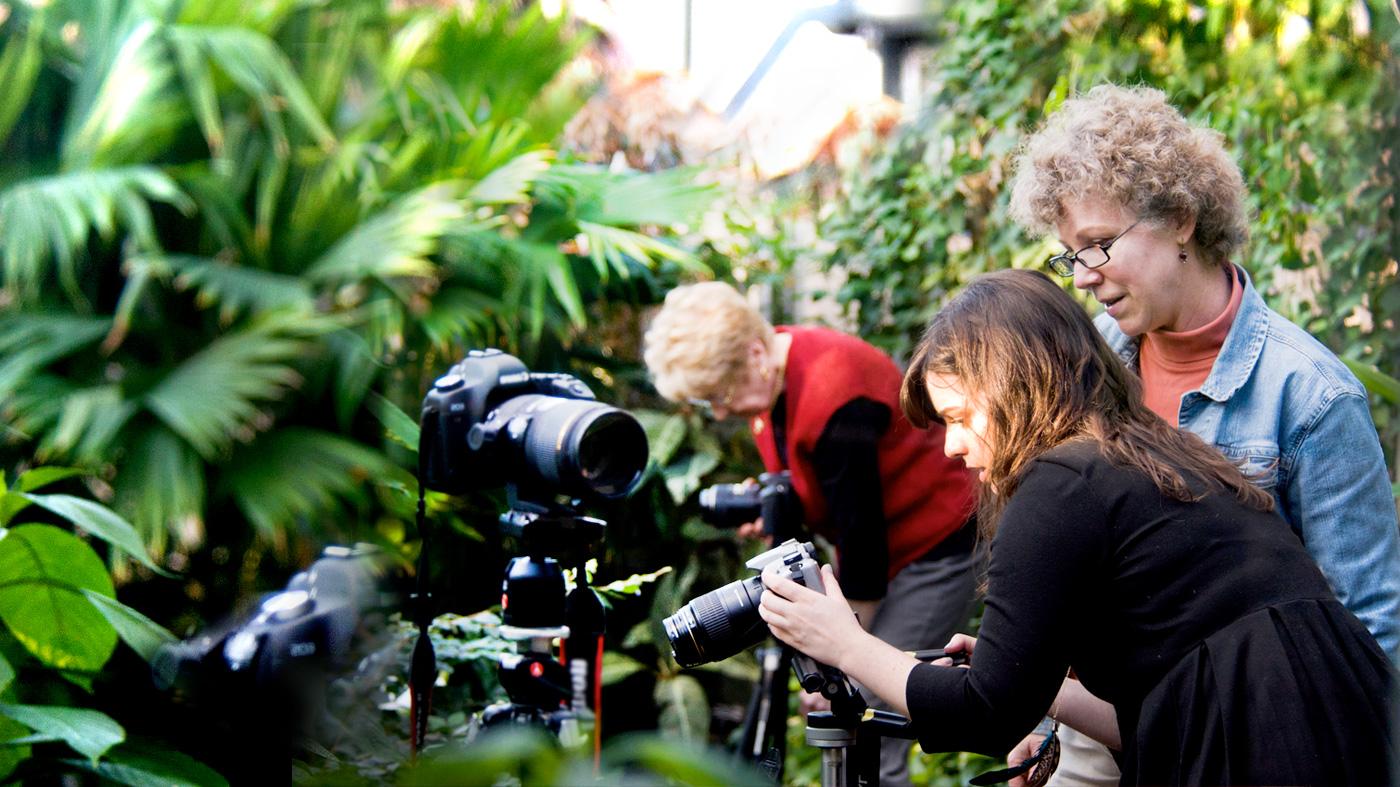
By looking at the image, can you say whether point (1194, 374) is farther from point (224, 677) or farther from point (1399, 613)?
point (224, 677)

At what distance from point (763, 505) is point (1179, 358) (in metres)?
1.14

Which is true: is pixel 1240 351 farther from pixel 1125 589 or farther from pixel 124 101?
pixel 124 101

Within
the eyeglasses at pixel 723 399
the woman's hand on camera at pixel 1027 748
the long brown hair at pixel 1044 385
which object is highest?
the long brown hair at pixel 1044 385

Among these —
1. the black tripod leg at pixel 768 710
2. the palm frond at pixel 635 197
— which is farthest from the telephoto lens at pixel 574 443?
the palm frond at pixel 635 197

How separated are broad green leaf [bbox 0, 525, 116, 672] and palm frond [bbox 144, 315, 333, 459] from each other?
1.33 metres

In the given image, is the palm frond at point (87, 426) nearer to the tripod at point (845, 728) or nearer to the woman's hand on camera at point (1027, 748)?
the tripod at point (845, 728)

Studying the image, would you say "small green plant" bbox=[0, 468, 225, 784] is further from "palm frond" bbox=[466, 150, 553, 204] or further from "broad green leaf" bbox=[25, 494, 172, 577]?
"palm frond" bbox=[466, 150, 553, 204]

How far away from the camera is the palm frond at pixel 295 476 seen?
2955 mm

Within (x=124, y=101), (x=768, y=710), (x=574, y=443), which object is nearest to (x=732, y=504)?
(x=768, y=710)

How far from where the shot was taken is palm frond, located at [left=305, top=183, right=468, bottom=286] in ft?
10.7

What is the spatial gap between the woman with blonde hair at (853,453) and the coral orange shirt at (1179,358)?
780mm

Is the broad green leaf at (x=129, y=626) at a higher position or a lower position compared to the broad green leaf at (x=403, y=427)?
higher

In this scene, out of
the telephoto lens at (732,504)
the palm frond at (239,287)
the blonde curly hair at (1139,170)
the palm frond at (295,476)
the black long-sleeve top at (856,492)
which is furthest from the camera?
the palm frond at (239,287)

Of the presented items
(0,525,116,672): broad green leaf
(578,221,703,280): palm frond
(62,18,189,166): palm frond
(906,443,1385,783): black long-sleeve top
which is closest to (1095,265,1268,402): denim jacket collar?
(906,443,1385,783): black long-sleeve top
